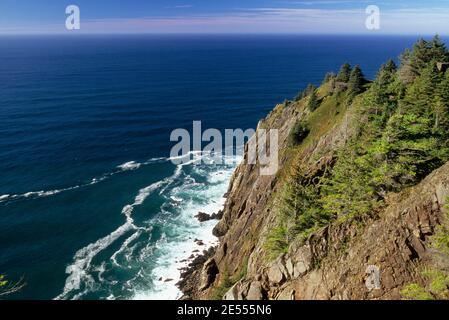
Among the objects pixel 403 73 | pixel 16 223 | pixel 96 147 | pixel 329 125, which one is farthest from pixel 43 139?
pixel 403 73

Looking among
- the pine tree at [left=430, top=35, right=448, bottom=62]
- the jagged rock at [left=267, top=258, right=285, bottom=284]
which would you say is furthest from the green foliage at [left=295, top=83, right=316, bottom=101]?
the jagged rock at [left=267, top=258, right=285, bottom=284]

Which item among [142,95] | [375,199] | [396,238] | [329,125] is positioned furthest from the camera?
[142,95]

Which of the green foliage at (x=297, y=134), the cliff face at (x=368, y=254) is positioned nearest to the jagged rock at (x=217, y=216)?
the green foliage at (x=297, y=134)

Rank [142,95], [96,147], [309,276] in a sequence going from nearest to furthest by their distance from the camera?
[309,276] → [96,147] → [142,95]

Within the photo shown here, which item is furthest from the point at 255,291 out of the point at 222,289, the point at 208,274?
the point at 208,274

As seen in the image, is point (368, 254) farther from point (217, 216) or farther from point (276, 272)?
point (217, 216)

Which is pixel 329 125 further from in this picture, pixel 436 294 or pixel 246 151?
pixel 436 294

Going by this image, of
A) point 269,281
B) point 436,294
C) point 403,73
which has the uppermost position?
point 403,73
